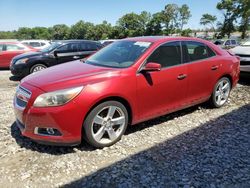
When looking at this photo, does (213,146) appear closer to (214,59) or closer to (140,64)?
(140,64)

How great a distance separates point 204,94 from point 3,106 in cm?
444

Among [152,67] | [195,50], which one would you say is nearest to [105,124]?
[152,67]

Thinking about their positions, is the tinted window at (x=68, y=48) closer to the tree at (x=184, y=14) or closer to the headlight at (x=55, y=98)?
the headlight at (x=55, y=98)

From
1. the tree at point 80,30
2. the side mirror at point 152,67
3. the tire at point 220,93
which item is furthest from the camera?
the tree at point 80,30

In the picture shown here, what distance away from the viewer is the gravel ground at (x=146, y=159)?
3346 millimetres

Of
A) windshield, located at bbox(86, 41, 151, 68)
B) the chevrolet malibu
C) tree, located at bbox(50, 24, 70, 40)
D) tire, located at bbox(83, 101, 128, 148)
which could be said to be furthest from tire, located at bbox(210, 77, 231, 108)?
tree, located at bbox(50, 24, 70, 40)

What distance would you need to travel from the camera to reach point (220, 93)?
5.98 meters

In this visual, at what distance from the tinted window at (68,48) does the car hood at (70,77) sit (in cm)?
617

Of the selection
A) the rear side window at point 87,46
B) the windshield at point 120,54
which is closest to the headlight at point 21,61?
the rear side window at point 87,46

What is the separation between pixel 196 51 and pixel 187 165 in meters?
2.54

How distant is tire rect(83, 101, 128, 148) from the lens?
153 inches

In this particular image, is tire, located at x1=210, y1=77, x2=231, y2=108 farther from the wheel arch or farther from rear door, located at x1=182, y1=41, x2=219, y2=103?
the wheel arch

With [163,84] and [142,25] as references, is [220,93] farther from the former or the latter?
[142,25]

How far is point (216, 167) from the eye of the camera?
362 centimetres
